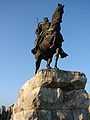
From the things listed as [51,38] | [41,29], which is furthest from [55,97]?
[41,29]

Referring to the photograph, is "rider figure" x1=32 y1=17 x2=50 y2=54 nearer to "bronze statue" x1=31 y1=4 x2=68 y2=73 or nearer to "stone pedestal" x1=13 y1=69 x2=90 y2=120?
"bronze statue" x1=31 y1=4 x2=68 y2=73

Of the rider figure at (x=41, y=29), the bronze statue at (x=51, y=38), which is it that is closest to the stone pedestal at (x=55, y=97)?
the bronze statue at (x=51, y=38)

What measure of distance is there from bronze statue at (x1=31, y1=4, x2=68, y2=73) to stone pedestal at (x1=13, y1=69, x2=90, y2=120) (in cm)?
75

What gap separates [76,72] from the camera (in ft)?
53.6

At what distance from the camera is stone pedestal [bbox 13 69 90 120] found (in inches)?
616

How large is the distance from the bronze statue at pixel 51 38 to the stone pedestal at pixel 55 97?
75 cm

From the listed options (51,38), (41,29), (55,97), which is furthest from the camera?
(41,29)

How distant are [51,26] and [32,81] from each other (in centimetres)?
228

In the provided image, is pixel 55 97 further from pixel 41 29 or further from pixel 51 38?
pixel 41 29

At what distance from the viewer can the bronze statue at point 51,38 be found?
16672 mm

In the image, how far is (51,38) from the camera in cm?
1673

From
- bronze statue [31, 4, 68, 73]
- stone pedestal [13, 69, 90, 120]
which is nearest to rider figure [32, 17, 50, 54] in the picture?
bronze statue [31, 4, 68, 73]

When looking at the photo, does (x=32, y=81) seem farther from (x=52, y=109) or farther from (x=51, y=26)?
(x=51, y=26)

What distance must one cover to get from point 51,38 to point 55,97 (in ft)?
7.58
